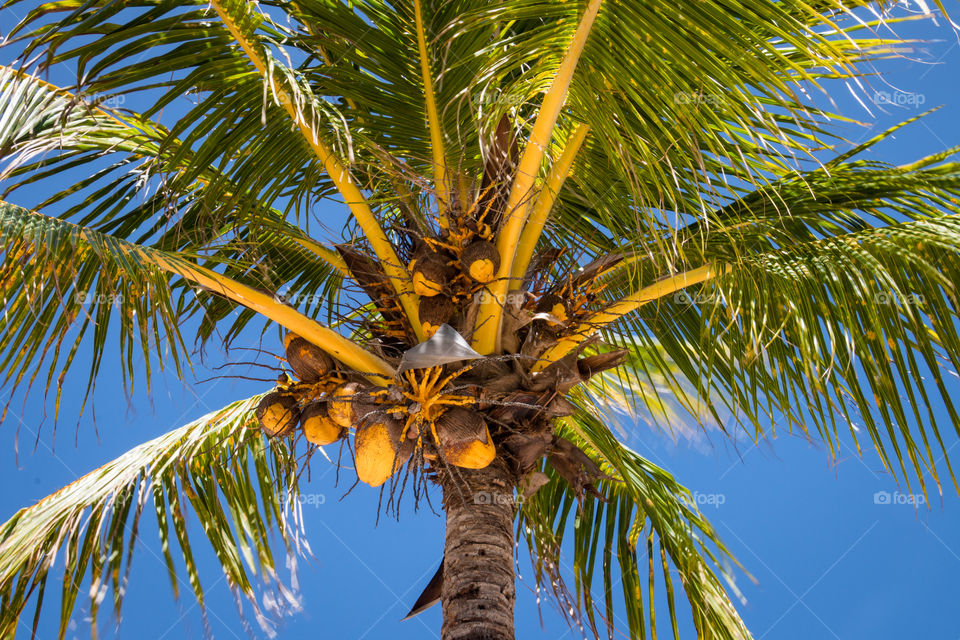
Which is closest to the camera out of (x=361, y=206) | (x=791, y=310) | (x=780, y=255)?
(x=791, y=310)

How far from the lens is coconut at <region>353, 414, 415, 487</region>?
2.98m

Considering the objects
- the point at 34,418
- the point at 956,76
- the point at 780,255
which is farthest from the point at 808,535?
the point at 780,255

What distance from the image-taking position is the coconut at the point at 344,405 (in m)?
3.04

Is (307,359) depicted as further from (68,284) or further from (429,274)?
(68,284)

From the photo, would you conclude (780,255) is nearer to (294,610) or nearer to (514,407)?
(514,407)

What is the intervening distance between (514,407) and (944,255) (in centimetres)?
145

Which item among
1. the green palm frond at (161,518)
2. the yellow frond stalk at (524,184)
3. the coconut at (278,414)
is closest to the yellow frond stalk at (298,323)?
the coconut at (278,414)

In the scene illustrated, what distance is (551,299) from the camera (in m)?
3.39

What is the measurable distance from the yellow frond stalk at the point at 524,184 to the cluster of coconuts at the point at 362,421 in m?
0.32

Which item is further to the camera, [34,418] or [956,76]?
[34,418]

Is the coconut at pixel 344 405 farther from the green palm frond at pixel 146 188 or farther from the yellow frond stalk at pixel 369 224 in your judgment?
the green palm frond at pixel 146 188

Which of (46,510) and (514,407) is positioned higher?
(514,407)
